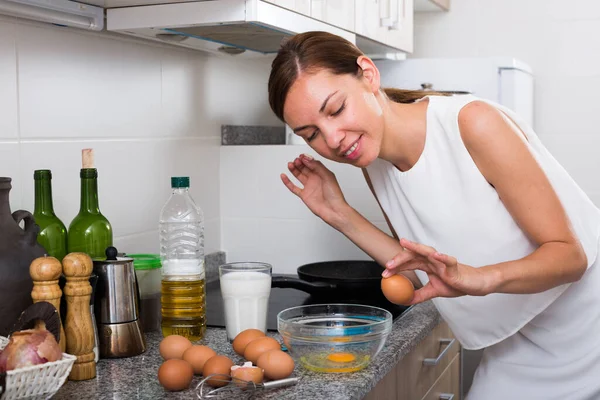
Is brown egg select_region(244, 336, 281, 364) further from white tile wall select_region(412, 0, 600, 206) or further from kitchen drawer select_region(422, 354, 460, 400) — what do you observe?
white tile wall select_region(412, 0, 600, 206)

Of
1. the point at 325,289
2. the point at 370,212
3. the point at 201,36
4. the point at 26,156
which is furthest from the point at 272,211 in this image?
the point at 26,156

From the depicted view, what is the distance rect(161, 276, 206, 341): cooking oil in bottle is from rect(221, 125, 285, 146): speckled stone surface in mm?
846

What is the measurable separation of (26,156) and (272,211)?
0.87 meters

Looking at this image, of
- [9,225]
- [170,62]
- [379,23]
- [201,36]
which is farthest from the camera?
[379,23]

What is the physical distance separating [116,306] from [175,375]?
229 millimetres

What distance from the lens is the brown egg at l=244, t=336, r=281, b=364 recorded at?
4.42ft

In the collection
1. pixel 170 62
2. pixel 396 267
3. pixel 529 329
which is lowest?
pixel 529 329

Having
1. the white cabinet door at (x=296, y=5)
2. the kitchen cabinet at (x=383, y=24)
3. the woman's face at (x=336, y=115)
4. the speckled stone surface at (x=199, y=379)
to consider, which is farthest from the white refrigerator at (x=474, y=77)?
the speckled stone surface at (x=199, y=379)

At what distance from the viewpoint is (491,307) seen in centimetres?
154

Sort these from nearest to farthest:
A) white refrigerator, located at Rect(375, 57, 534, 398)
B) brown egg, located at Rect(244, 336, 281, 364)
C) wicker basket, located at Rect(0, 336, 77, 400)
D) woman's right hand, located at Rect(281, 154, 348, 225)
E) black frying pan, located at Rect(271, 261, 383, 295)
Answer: wicker basket, located at Rect(0, 336, 77, 400), brown egg, located at Rect(244, 336, 281, 364), woman's right hand, located at Rect(281, 154, 348, 225), black frying pan, located at Rect(271, 261, 383, 295), white refrigerator, located at Rect(375, 57, 534, 398)

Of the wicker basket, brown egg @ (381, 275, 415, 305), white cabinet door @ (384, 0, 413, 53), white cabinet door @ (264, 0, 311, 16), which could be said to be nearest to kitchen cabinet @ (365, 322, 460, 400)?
brown egg @ (381, 275, 415, 305)

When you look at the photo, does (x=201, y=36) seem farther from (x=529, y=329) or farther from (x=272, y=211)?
(x=529, y=329)

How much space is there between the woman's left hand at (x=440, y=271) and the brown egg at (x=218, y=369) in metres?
0.31

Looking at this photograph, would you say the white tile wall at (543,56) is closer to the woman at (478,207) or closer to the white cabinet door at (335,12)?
the white cabinet door at (335,12)
